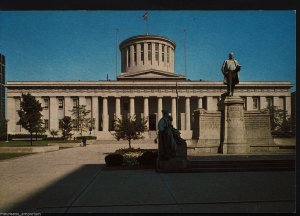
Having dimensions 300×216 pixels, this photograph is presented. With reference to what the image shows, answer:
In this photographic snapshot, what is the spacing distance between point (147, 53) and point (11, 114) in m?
36.0

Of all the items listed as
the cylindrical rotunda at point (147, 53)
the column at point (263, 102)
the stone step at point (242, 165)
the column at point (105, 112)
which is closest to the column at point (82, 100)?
the column at point (105, 112)

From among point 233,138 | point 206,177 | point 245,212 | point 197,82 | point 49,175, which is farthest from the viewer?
point 197,82

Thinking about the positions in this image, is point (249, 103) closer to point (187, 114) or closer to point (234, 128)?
point (187, 114)

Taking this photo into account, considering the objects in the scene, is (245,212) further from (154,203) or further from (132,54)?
(132,54)

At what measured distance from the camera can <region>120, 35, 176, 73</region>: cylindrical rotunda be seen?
3351 inches

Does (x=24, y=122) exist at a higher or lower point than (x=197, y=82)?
A: lower

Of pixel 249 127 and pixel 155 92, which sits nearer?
pixel 249 127

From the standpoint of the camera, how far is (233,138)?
17875mm

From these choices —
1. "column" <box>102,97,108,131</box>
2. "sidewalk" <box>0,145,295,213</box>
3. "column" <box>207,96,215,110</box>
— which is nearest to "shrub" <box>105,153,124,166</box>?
"sidewalk" <box>0,145,295,213</box>

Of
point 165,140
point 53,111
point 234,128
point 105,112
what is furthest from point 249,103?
point 165,140

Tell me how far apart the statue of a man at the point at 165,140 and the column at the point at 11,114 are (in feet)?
219

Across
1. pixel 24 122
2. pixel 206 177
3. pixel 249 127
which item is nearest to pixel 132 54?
pixel 24 122

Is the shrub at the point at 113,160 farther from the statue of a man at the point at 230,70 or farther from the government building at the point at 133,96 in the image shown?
the government building at the point at 133,96
